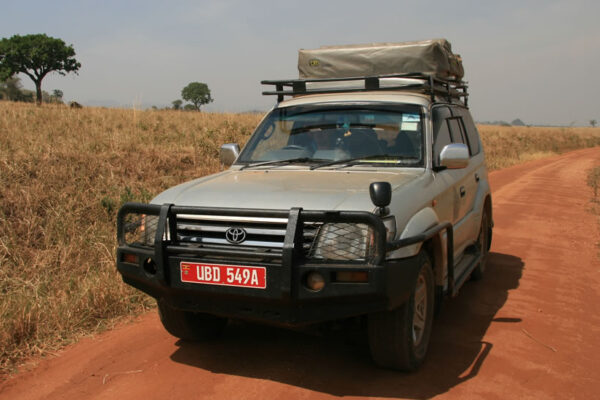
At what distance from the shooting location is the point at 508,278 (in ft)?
20.4

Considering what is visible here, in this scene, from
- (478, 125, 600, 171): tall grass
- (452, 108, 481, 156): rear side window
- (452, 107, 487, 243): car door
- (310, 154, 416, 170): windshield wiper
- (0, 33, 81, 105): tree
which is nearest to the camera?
(310, 154, 416, 170): windshield wiper

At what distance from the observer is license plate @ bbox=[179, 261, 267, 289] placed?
3.21 m

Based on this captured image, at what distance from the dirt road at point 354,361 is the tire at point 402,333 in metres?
0.12

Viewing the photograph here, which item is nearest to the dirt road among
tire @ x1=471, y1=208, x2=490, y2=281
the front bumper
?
tire @ x1=471, y1=208, x2=490, y2=281

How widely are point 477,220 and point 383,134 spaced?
1816mm

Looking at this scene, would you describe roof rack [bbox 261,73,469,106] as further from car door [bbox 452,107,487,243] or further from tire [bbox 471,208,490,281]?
tire [bbox 471,208,490,281]

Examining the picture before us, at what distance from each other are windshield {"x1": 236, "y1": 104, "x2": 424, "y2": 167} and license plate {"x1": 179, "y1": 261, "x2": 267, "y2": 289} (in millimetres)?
1508

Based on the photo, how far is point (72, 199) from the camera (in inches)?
301

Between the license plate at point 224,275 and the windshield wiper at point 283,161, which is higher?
the windshield wiper at point 283,161

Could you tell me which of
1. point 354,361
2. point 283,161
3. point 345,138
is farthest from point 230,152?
point 354,361

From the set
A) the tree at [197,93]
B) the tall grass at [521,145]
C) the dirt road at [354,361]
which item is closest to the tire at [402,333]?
the dirt road at [354,361]

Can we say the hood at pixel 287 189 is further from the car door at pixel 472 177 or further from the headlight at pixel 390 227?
the car door at pixel 472 177

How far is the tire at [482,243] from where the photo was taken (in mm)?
6152

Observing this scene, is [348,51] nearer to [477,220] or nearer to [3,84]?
[477,220]
